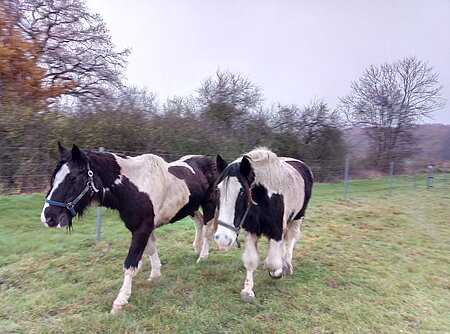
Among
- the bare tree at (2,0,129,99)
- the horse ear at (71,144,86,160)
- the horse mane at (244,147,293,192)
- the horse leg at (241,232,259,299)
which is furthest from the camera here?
the bare tree at (2,0,129,99)

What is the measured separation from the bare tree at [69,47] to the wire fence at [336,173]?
5.06 metres

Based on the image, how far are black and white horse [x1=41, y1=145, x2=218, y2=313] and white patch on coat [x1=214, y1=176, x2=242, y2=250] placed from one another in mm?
930

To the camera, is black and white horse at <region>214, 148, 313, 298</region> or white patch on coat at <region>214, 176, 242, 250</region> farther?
black and white horse at <region>214, 148, 313, 298</region>

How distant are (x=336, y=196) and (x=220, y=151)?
4934 millimetres

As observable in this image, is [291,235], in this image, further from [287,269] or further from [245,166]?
[245,166]

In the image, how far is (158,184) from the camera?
151 inches

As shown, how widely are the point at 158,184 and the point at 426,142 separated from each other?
25781 millimetres

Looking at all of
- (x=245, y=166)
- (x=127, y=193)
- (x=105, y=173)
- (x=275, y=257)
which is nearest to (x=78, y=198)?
(x=105, y=173)

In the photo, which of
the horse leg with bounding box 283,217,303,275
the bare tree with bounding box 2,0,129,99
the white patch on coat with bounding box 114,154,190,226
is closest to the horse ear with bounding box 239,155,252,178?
the white patch on coat with bounding box 114,154,190,226

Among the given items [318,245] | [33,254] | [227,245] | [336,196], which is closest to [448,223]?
[336,196]

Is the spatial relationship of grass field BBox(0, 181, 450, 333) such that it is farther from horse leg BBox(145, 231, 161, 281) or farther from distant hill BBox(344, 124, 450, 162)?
distant hill BBox(344, 124, 450, 162)

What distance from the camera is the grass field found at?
318 cm

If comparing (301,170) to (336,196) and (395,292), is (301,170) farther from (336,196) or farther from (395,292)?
(336,196)

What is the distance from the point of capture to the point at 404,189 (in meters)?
15.6
